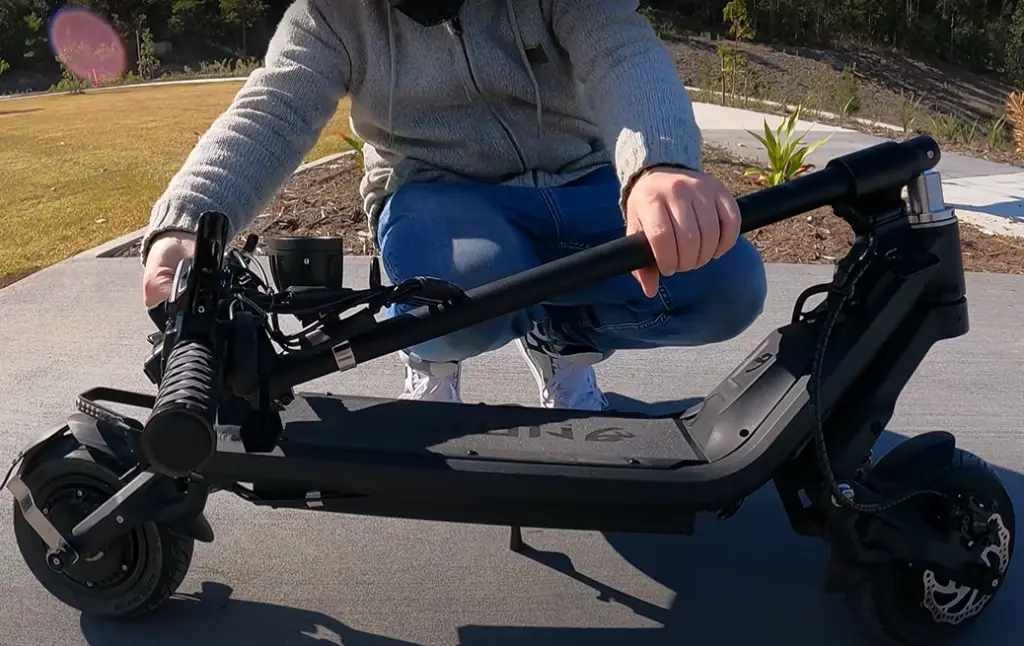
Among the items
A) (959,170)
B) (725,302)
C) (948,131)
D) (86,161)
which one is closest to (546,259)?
(725,302)

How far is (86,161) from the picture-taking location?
256 inches

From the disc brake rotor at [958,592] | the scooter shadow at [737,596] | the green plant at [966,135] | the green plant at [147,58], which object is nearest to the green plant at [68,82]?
the green plant at [147,58]

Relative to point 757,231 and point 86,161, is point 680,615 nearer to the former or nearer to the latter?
point 757,231

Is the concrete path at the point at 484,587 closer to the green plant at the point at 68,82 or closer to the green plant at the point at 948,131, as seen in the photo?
the green plant at the point at 948,131

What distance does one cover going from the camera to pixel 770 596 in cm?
148

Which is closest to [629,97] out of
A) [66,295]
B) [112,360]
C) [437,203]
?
[437,203]

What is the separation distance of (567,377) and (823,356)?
2.56 ft

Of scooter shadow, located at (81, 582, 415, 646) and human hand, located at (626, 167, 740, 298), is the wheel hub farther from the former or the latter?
human hand, located at (626, 167, 740, 298)

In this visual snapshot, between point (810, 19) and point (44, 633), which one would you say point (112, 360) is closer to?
point (44, 633)

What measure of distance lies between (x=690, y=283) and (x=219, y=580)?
0.90 m

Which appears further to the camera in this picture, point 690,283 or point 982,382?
point 982,382

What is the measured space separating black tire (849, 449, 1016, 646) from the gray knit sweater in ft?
2.09

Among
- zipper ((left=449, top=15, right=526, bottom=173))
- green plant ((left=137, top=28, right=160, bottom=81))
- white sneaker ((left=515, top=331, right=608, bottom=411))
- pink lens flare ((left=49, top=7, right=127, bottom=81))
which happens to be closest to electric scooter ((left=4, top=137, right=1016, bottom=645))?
zipper ((left=449, top=15, right=526, bottom=173))

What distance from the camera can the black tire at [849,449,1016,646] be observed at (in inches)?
50.7
